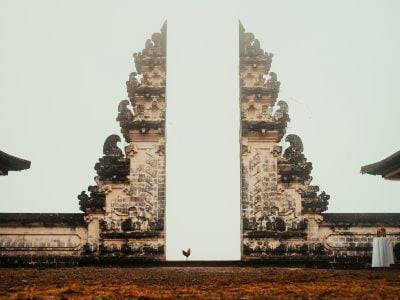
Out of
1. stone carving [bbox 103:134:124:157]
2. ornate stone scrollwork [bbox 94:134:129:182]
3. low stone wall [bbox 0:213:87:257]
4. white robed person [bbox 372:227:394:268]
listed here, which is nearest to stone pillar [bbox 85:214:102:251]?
low stone wall [bbox 0:213:87:257]

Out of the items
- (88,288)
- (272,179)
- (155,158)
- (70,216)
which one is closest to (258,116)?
(272,179)

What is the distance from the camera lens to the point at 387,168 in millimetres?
12344

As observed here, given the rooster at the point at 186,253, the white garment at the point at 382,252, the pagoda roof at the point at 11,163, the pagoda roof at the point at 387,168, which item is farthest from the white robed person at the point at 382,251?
the pagoda roof at the point at 11,163

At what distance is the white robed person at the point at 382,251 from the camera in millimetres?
11849

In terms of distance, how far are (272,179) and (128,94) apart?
4.34m

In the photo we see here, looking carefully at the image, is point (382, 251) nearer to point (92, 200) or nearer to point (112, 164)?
point (112, 164)

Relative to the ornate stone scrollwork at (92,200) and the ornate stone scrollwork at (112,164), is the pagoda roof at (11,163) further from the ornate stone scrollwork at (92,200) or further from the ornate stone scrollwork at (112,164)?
the ornate stone scrollwork at (112,164)

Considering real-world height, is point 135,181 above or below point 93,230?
above

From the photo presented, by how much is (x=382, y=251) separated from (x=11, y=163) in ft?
28.0

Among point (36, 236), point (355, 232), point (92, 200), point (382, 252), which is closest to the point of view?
point (382, 252)

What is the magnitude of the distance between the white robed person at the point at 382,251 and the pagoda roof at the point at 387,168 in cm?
133

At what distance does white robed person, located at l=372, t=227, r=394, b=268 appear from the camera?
38.9 feet

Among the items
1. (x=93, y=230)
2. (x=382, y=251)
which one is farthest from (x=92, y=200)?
(x=382, y=251)

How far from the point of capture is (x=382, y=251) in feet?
39.2
